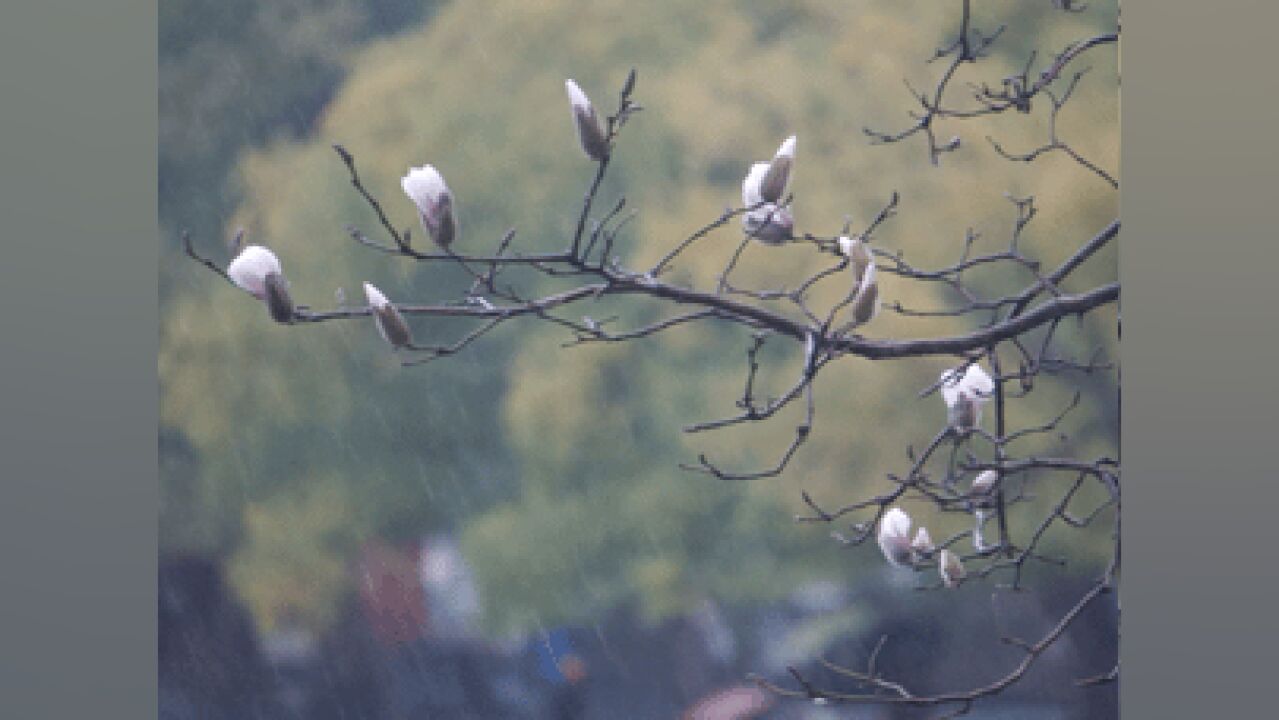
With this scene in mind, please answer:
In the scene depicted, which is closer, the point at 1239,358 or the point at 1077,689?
the point at 1239,358

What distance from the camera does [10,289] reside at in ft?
5.11

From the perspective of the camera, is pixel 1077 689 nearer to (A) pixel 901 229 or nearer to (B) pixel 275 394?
(A) pixel 901 229

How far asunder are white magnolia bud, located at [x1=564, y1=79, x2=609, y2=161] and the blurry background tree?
181 mm

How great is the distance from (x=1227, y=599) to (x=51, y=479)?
4.54ft

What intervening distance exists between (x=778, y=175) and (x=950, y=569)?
1.75 ft

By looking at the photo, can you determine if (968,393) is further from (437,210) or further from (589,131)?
(437,210)

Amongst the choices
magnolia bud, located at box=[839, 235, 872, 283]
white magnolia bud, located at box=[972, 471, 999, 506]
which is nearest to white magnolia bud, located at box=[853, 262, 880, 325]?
magnolia bud, located at box=[839, 235, 872, 283]

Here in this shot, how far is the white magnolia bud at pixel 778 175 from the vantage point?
1554 mm

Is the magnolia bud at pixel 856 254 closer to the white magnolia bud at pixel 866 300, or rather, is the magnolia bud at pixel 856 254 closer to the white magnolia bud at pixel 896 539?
the white magnolia bud at pixel 866 300

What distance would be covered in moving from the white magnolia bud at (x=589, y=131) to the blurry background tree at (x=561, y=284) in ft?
0.60

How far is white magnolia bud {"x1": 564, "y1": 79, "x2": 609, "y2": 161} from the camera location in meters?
1.41

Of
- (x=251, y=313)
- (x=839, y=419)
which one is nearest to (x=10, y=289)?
(x=251, y=313)

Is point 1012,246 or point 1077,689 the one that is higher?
point 1012,246

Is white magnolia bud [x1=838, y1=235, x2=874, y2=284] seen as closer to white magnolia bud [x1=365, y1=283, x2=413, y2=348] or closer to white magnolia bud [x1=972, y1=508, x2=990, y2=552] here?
white magnolia bud [x1=972, y1=508, x2=990, y2=552]
